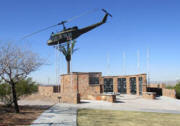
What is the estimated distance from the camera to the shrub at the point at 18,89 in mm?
14679

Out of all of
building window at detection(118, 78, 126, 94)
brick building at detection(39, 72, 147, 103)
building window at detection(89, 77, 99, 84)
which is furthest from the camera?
building window at detection(118, 78, 126, 94)

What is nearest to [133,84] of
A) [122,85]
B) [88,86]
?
[122,85]

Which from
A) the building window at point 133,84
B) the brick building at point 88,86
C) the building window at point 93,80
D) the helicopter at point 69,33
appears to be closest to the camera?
the brick building at point 88,86

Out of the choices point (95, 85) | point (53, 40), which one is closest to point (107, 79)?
point (95, 85)

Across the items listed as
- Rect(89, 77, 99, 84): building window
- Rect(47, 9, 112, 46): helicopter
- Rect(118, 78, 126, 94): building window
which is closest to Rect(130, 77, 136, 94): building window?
Rect(118, 78, 126, 94): building window

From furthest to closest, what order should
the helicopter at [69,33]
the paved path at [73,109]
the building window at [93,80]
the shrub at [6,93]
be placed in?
the helicopter at [69,33]
the building window at [93,80]
the shrub at [6,93]
the paved path at [73,109]

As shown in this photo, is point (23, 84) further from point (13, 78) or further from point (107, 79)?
point (107, 79)

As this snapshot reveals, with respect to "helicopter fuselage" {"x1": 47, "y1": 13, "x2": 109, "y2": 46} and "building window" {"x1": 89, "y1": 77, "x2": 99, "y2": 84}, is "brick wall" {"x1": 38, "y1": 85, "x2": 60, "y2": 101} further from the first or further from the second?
"helicopter fuselage" {"x1": 47, "y1": 13, "x2": 109, "y2": 46}

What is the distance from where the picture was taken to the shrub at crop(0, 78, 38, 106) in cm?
1468

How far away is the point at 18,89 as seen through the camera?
15.3 metres

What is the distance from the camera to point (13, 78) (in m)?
12.8

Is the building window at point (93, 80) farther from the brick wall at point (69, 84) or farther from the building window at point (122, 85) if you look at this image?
the building window at point (122, 85)

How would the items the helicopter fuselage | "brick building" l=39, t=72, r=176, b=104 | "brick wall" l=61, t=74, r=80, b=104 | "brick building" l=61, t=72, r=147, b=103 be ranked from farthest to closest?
the helicopter fuselage, "brick wall" l=61, t=74, r=80, b=104, "brick building" l=61, t=72, r=147, b=103, "brick building" l=39, t=72, r=176, b=104

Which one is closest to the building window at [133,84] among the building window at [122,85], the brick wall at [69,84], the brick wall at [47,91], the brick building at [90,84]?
the brick building at [90,84]
